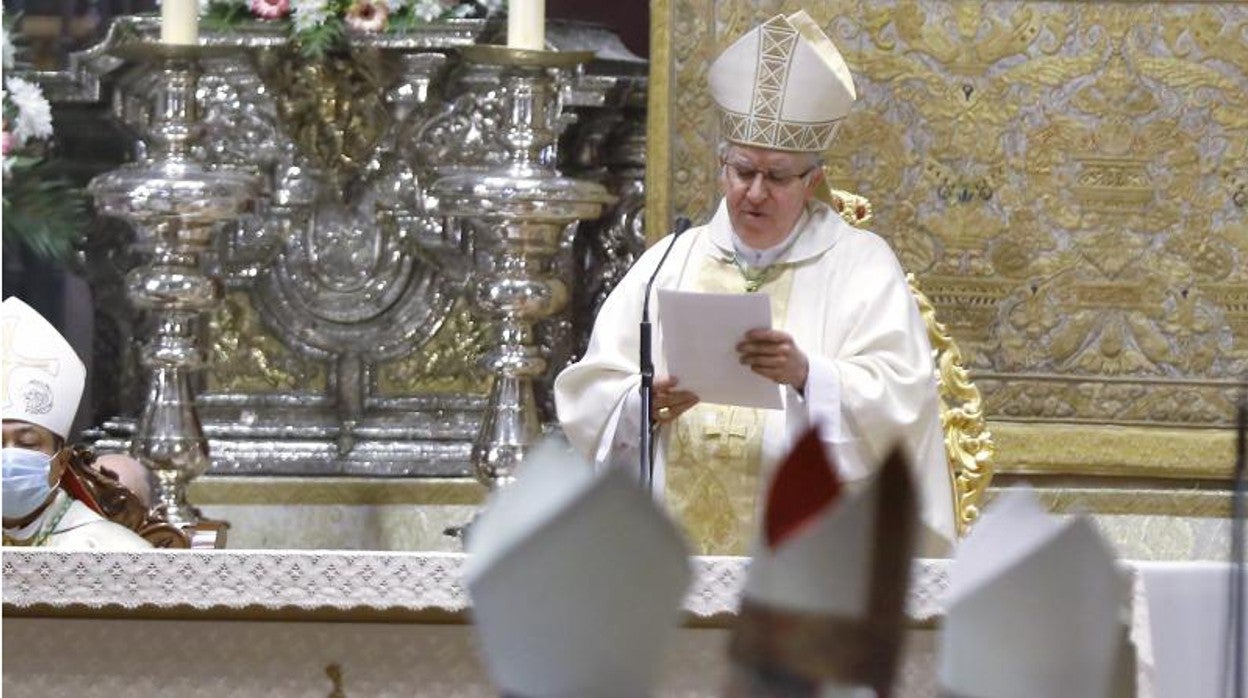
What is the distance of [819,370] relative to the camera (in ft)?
16.6

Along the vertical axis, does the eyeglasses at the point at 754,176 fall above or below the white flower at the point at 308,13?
below

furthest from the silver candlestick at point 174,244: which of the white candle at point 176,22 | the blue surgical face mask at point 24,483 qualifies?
the blue surgical face mask at point 24,483

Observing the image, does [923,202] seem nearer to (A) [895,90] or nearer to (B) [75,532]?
(A) [895,90]

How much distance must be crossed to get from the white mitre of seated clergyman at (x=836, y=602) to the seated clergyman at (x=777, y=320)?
412cm

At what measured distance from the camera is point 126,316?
7.02 metres

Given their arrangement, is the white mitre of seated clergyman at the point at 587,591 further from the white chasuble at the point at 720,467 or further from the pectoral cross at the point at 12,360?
the white chasuble at the point at 720,467

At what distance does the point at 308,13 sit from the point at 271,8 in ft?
0.36

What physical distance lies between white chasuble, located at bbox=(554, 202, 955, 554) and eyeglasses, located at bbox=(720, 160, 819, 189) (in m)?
0.19

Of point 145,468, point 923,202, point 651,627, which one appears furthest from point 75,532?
point 651,627

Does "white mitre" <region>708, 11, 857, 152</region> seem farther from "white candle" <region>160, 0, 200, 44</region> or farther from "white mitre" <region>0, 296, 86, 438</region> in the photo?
"white mitre" <region>0, 296, 86, 438</region>

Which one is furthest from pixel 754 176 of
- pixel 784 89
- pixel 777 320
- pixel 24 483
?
pixel 24 483

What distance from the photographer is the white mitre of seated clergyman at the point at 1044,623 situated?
1.03 metres

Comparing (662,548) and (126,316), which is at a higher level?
(662,548)

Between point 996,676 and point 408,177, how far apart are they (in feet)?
19.8
